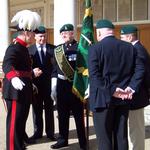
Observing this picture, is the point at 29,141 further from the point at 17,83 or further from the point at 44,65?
the point at 17,83

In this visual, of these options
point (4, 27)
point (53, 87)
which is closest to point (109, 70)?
point (53, 87)

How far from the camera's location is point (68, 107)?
6.69 m

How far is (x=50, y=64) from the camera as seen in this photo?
7242 mm

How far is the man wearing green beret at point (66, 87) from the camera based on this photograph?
21.2ft

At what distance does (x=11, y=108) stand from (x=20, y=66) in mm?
553

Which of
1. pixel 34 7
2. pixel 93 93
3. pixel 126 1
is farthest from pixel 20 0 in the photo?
pixel 93 93

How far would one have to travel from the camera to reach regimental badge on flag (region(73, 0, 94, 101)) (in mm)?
6262

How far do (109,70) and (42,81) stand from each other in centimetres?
246

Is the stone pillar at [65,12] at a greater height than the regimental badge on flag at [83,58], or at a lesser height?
greater

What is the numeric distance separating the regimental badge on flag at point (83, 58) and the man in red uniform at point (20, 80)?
758mm

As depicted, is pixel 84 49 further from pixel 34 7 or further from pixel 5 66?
pixel 34 7

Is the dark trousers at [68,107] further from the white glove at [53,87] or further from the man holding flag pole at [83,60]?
the man holding flag pole at [83,60]

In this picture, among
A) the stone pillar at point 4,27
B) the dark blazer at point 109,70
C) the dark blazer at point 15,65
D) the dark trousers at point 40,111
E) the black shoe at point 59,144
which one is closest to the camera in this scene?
the dark blazer at point 109,70

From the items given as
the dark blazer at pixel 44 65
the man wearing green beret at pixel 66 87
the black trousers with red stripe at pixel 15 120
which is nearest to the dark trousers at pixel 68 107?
the man wearing green beret at pixel 66 87
